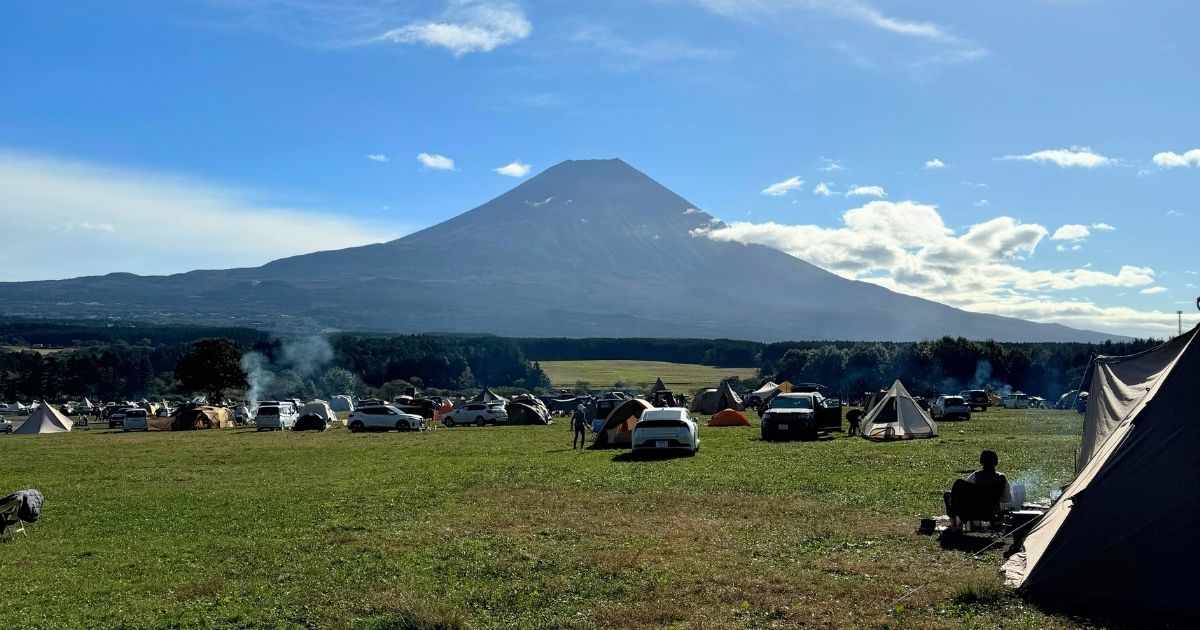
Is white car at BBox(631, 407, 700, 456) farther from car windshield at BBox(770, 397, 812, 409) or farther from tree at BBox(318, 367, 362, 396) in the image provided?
tree at BBox(318, 367, 362, 396)

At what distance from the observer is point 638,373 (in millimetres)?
145500

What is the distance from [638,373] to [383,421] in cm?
10101

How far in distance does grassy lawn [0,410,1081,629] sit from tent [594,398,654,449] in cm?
639

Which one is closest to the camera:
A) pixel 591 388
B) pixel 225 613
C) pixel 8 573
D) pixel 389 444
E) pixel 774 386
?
pixel 225 613

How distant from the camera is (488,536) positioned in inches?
517

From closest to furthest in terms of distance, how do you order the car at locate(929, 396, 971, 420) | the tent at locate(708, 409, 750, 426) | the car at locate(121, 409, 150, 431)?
the tent at locate(708, 409, 750, 426)
the car at locate(929, 396, 971, 420)
the car at locate(121, 409, 150, 431)

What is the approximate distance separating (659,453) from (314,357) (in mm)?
97006

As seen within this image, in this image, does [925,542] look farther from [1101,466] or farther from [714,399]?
[714,399]

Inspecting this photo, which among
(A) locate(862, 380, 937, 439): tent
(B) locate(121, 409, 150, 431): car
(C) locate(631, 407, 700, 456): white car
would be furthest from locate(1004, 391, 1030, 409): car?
(B) locate(121, 409, 150, 431): car

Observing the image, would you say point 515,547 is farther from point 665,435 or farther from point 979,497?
point 665,435

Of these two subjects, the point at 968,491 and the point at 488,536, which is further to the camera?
the point at 488,536

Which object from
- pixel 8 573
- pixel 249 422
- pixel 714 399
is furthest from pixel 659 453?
pixel 249 422

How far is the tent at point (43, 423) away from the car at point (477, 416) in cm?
1973

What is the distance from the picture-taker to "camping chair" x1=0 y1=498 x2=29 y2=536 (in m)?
14.1
